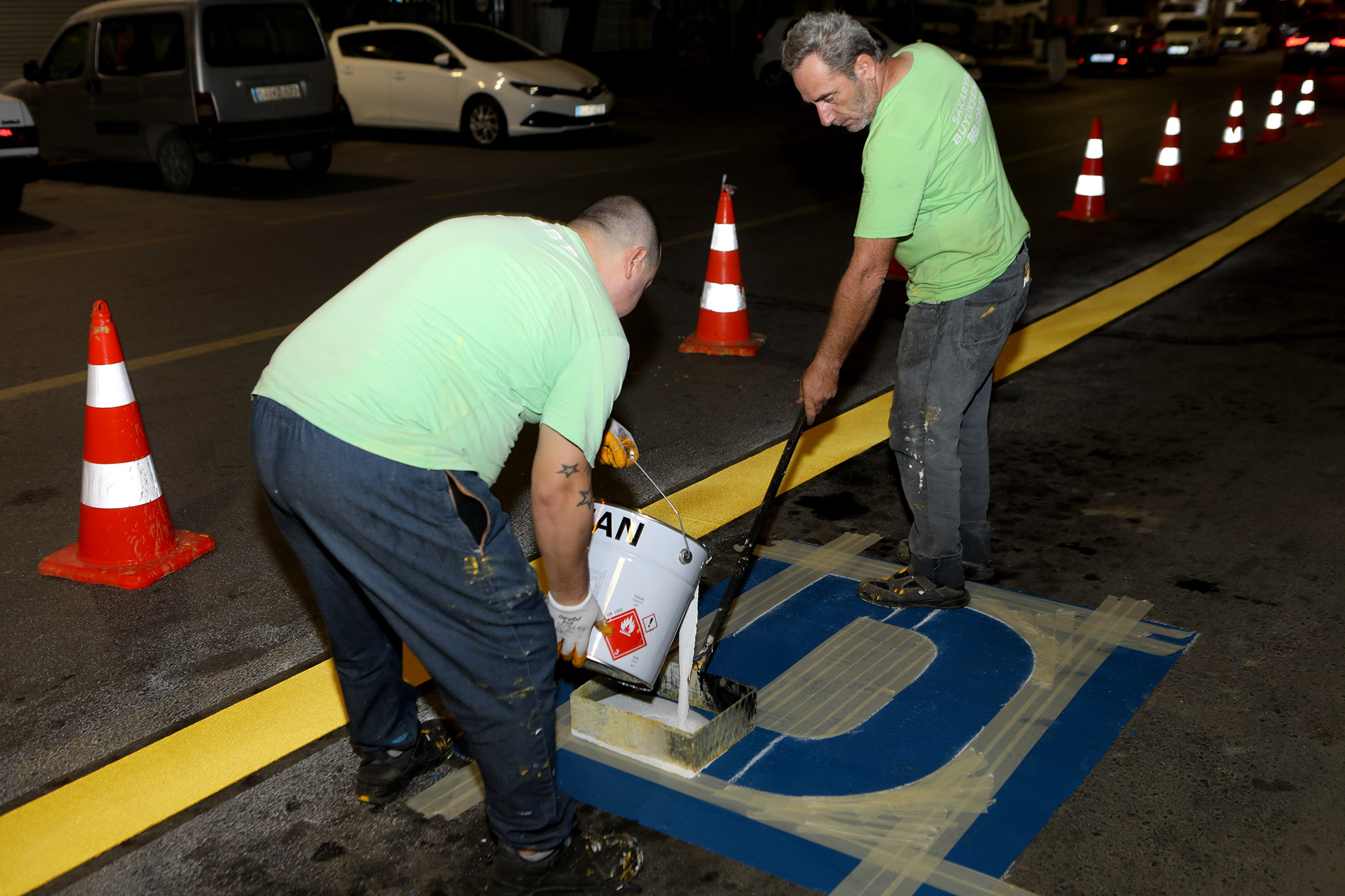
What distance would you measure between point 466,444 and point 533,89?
13305mm

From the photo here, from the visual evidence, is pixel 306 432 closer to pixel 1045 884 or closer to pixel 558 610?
pixel 558 610

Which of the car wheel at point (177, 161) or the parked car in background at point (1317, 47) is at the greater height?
the parked car in background at point (1317, 47)

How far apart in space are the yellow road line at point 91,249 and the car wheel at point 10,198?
5.80ft

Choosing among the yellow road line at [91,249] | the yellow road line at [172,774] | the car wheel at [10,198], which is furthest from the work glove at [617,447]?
the car wheel at [10,198]

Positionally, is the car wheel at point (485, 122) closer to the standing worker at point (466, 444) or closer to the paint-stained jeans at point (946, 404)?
the paint-stained jeans at point (946, 404)

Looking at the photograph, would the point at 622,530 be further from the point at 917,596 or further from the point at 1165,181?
the point at 1165,181

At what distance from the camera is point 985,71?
95.3 feet

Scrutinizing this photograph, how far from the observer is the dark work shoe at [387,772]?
2748 millimetres

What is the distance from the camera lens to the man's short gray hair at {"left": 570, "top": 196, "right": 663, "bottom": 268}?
236 cm

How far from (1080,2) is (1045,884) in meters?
52.7

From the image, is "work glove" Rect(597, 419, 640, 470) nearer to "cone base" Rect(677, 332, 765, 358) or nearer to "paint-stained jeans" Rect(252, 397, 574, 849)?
"paint-stained jeans" Rect(252, 397, 574, 849)

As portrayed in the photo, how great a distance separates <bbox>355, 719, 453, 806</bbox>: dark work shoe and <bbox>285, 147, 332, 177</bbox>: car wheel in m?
11.2

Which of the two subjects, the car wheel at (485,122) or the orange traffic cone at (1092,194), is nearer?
the orange traffic cone at (1092,194)

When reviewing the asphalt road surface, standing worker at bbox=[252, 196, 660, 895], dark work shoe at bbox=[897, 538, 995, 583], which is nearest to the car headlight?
the asphalt road surface
